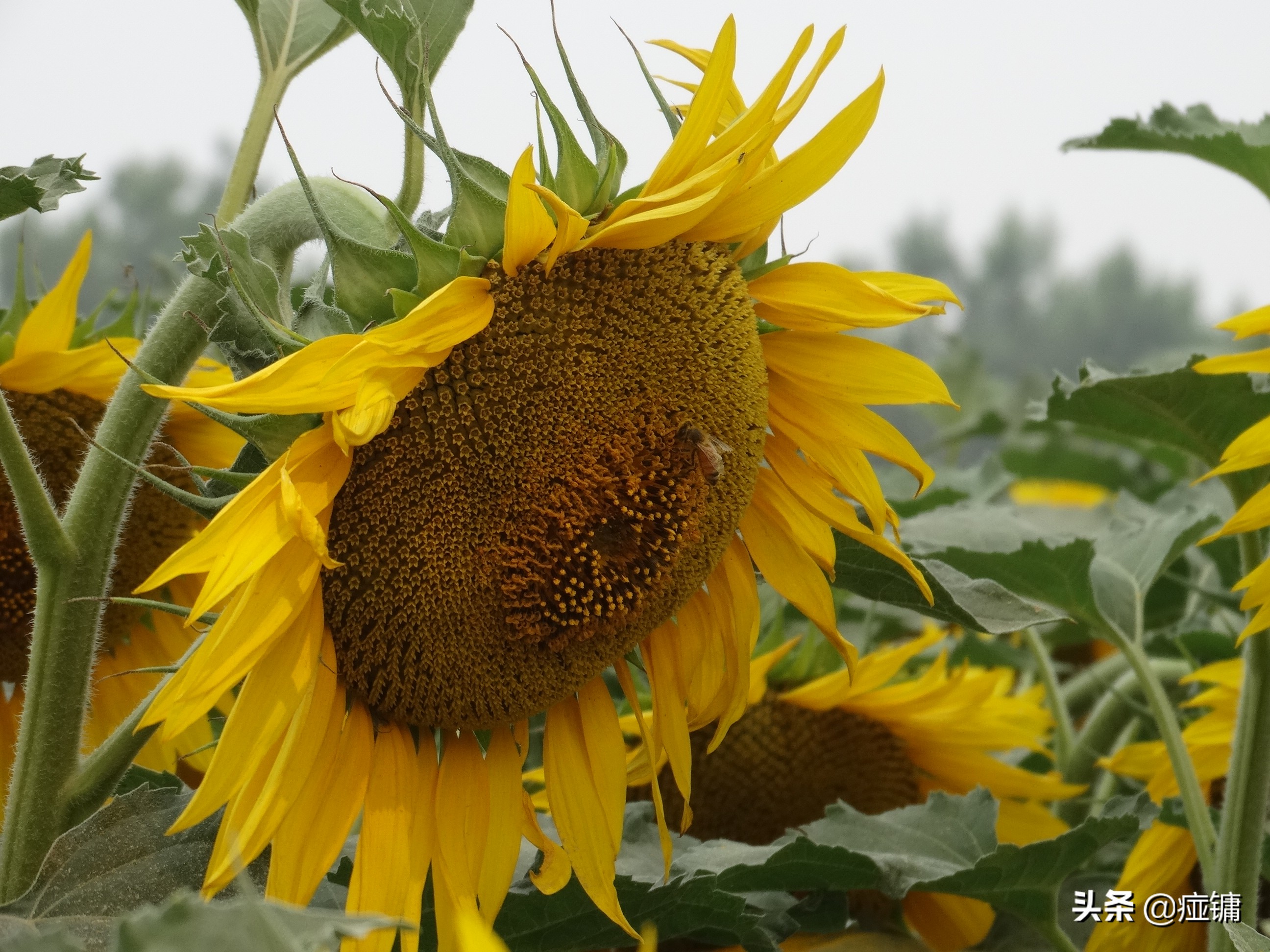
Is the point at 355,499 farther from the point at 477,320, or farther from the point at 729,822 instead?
the point at 729,822

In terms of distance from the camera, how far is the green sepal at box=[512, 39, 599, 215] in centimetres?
82

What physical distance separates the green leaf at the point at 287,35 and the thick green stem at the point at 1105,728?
1.14 metres

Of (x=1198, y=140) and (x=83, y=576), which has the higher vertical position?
(x=1198, y=140)

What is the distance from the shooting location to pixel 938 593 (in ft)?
3.33

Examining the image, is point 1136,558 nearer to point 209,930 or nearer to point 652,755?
point 652,755

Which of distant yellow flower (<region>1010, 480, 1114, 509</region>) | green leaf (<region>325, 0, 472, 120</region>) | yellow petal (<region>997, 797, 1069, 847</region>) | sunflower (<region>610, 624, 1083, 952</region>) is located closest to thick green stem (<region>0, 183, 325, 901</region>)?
green leaf (<region>325, 0, 472, 120</region>)

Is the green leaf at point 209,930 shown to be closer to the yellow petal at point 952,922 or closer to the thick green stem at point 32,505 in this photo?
the thick green stem at point 32,505

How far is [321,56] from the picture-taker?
3.50 feet

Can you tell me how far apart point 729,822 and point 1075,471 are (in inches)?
65.9

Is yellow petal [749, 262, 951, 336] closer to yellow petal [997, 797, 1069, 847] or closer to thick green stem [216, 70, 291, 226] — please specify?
thick green stem [216, 70, 291, 226]

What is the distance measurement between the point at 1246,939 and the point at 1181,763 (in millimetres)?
469

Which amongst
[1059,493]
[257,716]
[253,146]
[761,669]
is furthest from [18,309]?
[1059,493]

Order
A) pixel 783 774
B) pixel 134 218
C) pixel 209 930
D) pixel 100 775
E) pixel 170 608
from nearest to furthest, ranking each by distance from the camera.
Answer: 1. pixel 209 930
2. pixel 170 608
3. pixel 100 775
4. pixel 783 774
5. pixel 134 218

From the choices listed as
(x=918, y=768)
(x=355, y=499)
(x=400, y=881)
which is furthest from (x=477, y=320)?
(x=918, y=768)
